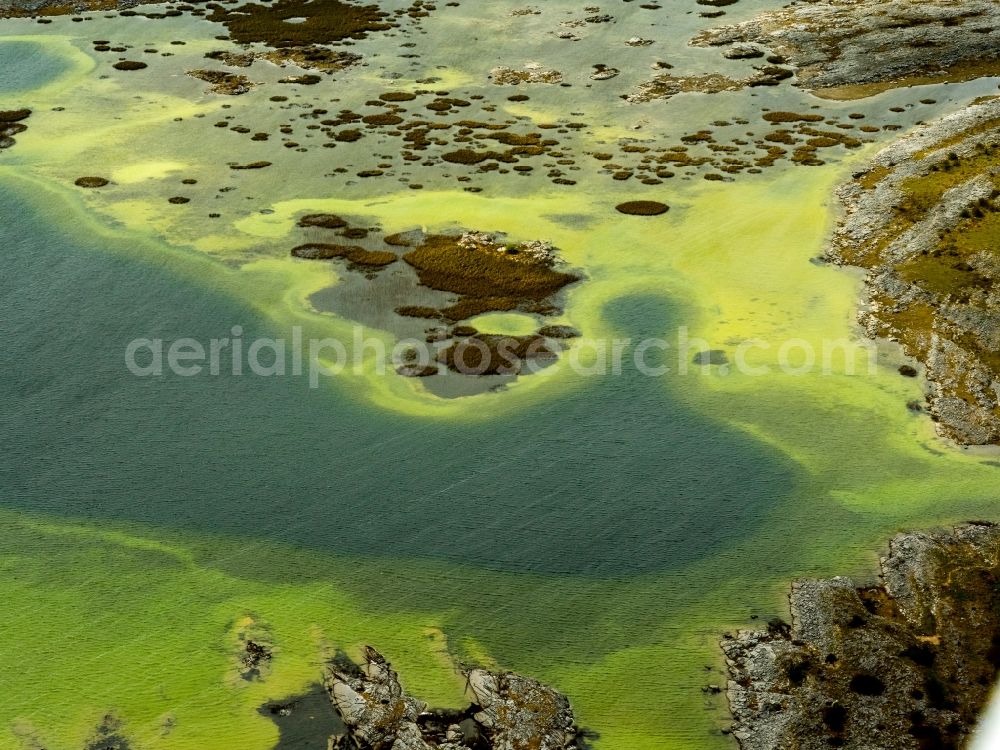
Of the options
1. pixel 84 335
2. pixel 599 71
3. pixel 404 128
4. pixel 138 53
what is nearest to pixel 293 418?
pixel 84 335

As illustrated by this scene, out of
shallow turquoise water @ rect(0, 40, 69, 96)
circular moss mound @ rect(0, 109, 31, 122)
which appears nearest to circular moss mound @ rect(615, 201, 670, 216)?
circular moss mound @ rect(0, 109, 31, 122)

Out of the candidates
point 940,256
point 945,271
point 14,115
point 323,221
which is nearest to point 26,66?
point 14,115

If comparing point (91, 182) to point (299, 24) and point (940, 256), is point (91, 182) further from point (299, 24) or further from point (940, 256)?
point (940, 256)

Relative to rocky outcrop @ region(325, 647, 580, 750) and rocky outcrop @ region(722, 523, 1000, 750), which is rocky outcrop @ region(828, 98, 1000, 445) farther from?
rocky outcrop @ region(325, 647, 580, 750)

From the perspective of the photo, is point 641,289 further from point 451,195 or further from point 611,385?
point 451,195

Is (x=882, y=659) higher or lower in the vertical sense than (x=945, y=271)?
lower

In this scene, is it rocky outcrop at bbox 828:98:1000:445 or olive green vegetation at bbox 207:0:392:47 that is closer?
rocky outcrop at bbox 828:98:1000:445

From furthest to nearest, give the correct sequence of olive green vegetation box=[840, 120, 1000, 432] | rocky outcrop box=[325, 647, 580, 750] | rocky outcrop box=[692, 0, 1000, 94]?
rocky outcrop box=[692, 0, 1000, 94], olive green vegetation box=[840, 120, 1000, 432], rocky outcrop box=[325, 647, 580, 750]
